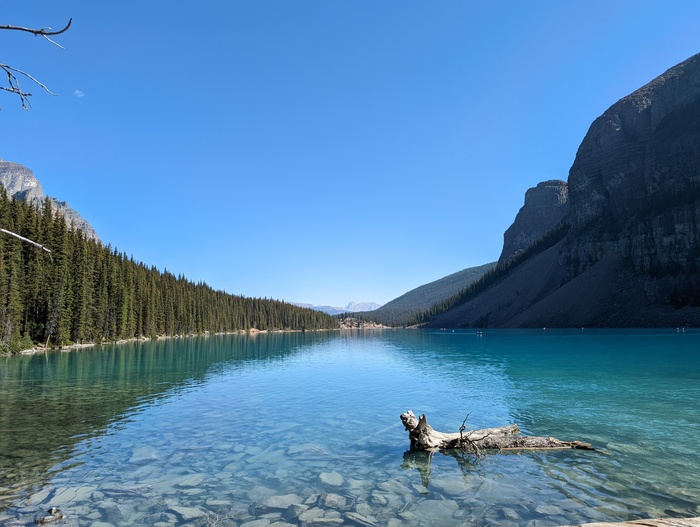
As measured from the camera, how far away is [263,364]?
56094mm

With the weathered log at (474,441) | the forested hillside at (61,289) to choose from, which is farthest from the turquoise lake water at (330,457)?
the forested hillside at (61,289)

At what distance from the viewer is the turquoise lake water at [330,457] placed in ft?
36.6

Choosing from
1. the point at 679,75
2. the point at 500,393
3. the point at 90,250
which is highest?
the point at 679,75

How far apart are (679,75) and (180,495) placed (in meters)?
257

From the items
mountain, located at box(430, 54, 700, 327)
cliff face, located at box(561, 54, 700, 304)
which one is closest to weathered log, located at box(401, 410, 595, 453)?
mountain, located at box(430, 54, 700, 327)

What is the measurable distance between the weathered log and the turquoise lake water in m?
0.49

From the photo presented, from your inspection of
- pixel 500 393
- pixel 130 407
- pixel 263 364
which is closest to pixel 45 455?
pixel 130 407

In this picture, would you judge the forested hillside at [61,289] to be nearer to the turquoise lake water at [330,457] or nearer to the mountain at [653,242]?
the turquoise lake water at [330,457]

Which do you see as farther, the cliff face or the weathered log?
the cliff face

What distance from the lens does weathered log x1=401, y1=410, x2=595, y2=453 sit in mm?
16391

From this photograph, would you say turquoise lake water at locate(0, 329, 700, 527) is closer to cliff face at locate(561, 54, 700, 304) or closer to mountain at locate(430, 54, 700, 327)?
mountain at locate(430, 54, 700, 327)

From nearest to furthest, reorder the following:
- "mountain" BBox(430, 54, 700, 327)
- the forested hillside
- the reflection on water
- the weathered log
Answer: the reflection on water → the weathered log → the forested hillside → "mountain" BBox(430, 54, 700, 327)

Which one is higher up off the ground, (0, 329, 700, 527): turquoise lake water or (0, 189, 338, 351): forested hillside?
(0, 189, 338, 351): forested hillside

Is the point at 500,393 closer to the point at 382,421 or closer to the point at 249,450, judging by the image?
the point at 382,421
